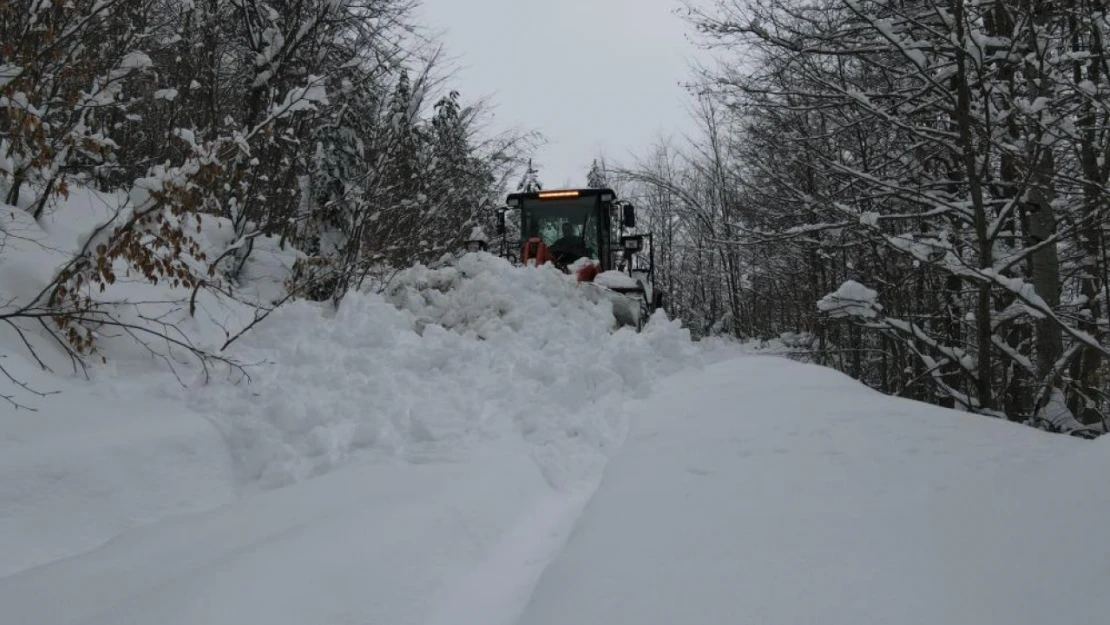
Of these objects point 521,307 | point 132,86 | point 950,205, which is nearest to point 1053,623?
point 950,205

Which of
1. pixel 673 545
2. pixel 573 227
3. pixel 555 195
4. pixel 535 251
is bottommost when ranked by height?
pixel 673 545

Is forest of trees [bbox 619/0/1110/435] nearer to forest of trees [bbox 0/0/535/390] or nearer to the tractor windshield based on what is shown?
forest of trees [bbox 0/0/535/390]

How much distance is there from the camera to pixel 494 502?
3.30 m

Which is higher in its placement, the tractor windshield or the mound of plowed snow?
the tractor windshield

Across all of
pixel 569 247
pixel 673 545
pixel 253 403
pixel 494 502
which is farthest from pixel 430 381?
pixel 569 247

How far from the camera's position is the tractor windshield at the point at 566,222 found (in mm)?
12945

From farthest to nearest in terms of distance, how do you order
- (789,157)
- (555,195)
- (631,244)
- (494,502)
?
(555,195), (631,244), (789,157), (494,502)

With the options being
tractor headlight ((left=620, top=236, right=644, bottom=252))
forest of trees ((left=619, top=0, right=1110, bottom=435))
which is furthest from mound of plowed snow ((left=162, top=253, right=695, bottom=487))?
tractor headlight ((left=620, top=236, right=644, bottom=252))

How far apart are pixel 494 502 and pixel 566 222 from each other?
10136 mm

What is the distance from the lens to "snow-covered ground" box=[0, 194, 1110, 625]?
194cm

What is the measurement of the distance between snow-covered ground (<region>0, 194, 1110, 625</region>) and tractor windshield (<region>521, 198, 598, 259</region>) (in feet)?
25.9

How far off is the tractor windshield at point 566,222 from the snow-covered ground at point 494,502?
25.9ft

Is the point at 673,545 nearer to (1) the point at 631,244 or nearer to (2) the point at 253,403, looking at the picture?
(2) the point at 253,403

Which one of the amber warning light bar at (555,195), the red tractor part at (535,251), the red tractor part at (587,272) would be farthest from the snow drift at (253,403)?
the amber warning light bar at (555,195)
